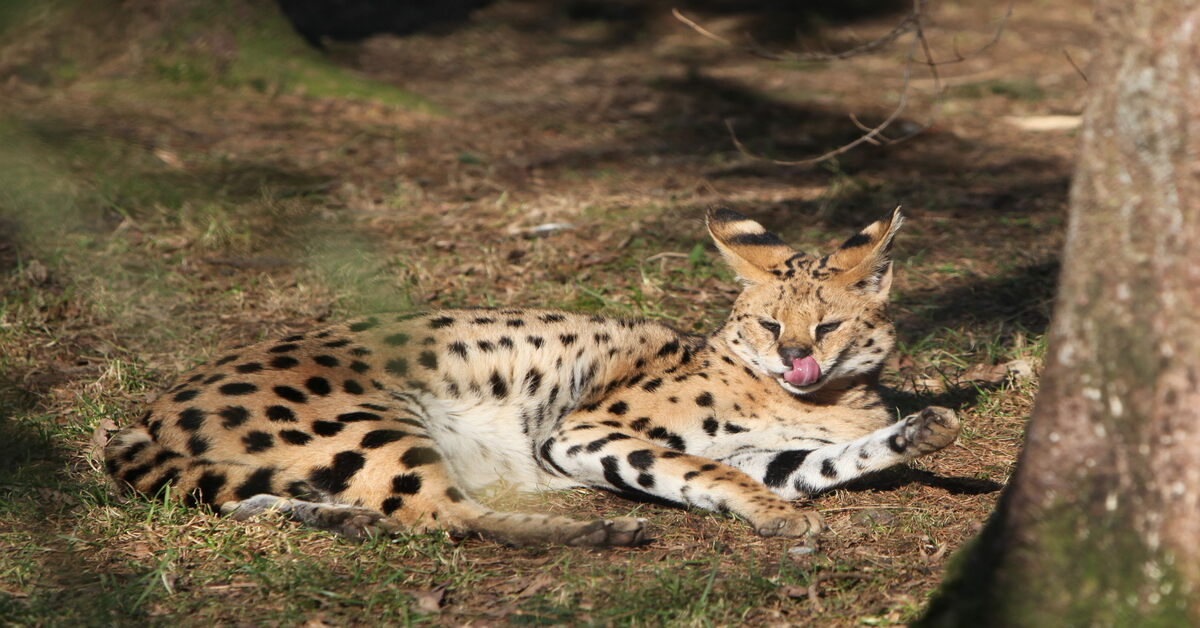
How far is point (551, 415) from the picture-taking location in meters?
4.90

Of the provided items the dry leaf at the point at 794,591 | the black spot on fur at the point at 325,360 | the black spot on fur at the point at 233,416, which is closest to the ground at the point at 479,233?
the dry leaf at the point at 794,591

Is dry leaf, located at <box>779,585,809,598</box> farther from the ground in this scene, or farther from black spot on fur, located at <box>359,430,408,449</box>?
black spot on fur, located at <box>359,430,408,449</box>

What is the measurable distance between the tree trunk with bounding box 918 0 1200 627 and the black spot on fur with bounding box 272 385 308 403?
101 inches

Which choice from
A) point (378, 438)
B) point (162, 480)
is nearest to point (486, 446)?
point (378, 438)

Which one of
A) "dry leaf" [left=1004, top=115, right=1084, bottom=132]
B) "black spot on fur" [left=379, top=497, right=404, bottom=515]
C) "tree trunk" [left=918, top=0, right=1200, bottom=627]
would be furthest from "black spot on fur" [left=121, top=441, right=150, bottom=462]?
"dry leaf" [left=1004, top=115, right=1084, bottom=132]

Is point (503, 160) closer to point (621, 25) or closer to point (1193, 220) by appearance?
point (621, 25)

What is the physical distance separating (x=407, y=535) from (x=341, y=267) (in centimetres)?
310

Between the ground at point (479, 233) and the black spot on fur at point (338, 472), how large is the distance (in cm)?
→ 25

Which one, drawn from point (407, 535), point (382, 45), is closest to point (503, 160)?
point (382, 45)

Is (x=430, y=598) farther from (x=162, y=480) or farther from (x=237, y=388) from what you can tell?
(x=237, y=388)

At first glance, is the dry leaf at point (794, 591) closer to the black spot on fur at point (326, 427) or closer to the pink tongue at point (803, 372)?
the pink tongue at point (803, 372)

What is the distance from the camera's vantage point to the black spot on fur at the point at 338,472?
13.3ft

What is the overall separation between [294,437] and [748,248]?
2083 millimetres

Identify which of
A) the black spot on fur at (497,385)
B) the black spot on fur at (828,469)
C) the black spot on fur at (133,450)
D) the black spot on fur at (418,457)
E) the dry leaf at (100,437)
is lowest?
the black spot on fur at (828,469)
